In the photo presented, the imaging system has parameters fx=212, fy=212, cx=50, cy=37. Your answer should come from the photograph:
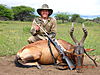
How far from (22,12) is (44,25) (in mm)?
64294

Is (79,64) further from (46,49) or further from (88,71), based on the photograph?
(46,49)

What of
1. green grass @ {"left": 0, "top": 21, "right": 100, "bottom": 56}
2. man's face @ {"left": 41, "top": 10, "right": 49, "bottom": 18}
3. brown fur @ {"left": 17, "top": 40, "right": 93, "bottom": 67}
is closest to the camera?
brown fur @ {"left": 17, "top": 40, "right": 93, "bottom": 67}

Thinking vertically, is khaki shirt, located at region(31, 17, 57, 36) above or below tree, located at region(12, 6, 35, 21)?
above

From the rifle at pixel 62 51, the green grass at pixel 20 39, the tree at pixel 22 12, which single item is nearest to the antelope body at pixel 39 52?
the rifle at pixel 62 51

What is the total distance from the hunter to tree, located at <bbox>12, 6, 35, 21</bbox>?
62.9 m

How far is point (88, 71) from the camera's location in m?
5.62

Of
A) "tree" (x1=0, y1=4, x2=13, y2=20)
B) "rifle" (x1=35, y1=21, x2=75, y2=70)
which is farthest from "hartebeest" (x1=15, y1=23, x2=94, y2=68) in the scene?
"tree" (x1=0, y1=4, x2=13, y2=20)

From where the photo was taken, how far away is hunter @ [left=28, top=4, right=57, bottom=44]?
679 cm

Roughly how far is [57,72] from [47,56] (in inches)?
34.8

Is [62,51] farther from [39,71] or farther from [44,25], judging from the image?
[44,25]

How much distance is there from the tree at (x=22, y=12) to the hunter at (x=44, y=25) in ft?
206

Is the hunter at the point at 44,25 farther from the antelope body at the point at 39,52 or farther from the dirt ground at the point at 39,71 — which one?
the dirt ground at the point at 39,71

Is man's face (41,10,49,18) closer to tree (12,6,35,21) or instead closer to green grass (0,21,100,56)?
green grass (0,21,100,56)

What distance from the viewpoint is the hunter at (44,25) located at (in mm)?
6792
